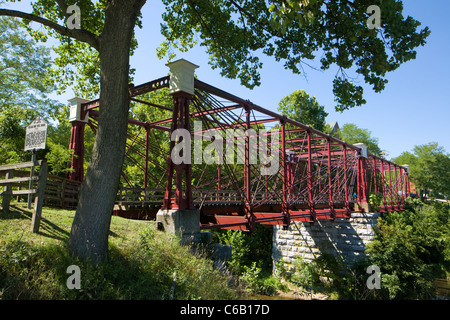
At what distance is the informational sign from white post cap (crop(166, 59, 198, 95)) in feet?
11.0

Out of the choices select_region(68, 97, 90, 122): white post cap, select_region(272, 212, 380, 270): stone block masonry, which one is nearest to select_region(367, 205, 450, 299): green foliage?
select_region(272, 212, 380, 270): stone block masonry

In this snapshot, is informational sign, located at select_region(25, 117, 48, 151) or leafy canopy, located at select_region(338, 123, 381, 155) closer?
informational sign, located at select_region(25, 117, 48, 151)

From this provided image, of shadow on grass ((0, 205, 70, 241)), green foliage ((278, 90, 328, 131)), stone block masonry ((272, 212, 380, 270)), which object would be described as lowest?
stone block masonry ((272, 212, 380, 270))

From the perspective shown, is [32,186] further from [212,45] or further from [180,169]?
[212,45]

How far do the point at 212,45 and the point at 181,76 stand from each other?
440cm

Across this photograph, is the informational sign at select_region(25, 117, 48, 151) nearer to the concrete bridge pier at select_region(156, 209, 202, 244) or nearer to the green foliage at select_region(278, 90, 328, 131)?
the concrete bridge pier at select_region(156, 209, 202, 244)

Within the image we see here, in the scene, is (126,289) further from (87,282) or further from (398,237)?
(398,237)

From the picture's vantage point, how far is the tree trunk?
6.66 m

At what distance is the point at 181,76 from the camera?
878 centimetres

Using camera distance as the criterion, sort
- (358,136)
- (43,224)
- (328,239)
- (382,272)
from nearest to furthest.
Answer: (43,224) → (382,272) → (328,239) → (358,136)

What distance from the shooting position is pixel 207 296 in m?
6.39

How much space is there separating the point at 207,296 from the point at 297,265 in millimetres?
15317

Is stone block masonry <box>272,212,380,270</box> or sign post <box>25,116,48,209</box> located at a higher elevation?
sign post <box>25,116,48,209</box>

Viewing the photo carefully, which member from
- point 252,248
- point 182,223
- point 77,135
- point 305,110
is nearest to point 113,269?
point 182,223
